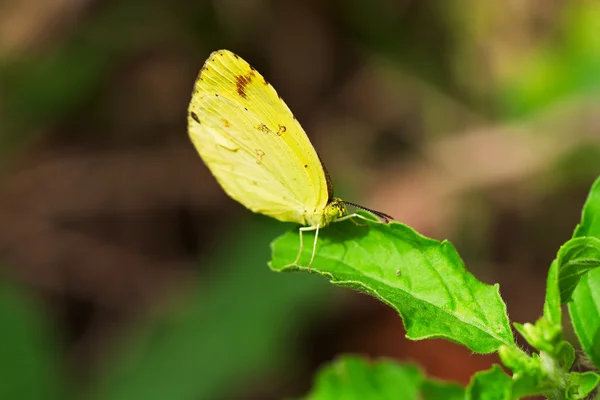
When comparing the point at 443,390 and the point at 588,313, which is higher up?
the point at 588,313

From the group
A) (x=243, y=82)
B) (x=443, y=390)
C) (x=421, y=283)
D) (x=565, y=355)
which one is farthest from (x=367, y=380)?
(x=243, y=82)

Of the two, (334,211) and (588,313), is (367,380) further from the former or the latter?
(588,313)

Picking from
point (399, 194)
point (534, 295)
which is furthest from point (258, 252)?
point (534, 295)

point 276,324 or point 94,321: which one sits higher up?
point 276,324

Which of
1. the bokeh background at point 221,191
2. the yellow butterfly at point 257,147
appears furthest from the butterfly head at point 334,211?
the bokeh background at point 221,191

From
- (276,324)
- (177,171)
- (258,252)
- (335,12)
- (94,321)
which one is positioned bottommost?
(94,321)

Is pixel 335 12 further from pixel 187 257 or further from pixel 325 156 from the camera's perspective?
pixel 187 257

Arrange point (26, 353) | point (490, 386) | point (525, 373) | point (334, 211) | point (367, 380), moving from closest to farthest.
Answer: point (525, 373) < point (490, 386) < point (367, 380) < point (334, 211) < point (26, 353)
